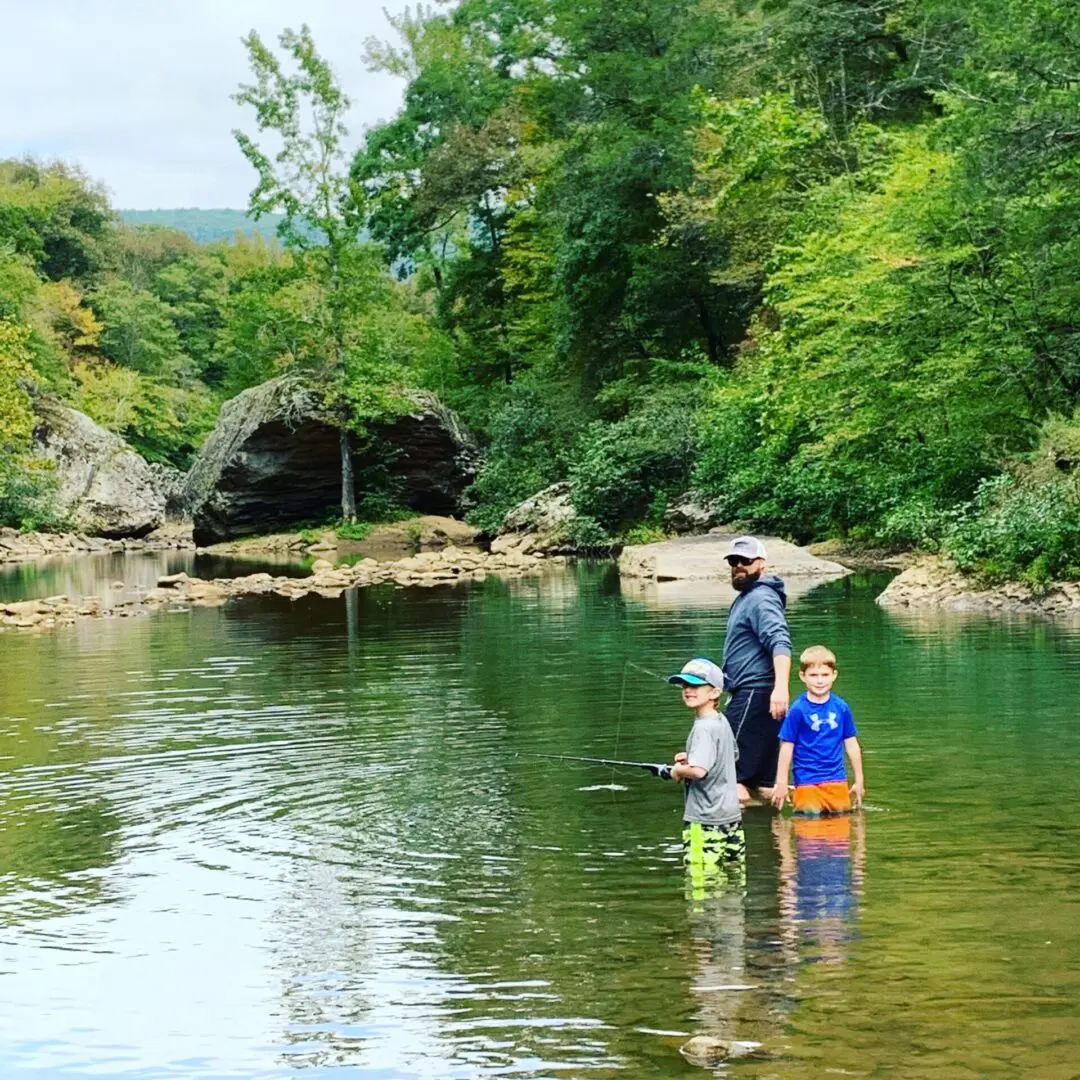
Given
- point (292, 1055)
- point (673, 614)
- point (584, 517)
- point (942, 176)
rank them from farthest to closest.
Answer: point (584, 517), point (942, 176), point (673, 614), point (292, 1055)

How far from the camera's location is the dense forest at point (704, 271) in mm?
23141

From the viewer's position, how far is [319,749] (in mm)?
11695

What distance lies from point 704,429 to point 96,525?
30.2 m

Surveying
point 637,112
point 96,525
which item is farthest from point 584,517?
point 96,525

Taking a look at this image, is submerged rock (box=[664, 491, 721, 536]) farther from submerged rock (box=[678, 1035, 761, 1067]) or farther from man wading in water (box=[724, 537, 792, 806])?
submerged rock (box=[678, 1035, 761, 1067])

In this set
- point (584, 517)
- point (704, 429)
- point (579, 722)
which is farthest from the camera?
point (584, 517)

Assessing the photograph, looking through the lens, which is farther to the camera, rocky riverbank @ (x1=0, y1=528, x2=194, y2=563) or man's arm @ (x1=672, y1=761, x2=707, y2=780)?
rocky riverbank @ (x1=0, y1=528, x2=194, y2=563)

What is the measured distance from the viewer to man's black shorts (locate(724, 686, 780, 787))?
8938 millimetres

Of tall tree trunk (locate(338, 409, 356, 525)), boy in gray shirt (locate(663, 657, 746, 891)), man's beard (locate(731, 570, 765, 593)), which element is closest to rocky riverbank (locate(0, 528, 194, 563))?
tall tree trunk (locate(338, 409, 356, 525))

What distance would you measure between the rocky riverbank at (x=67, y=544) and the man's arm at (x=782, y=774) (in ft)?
135

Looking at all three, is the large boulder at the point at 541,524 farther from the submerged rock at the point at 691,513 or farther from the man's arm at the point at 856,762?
the man's arm at the point at 856,762

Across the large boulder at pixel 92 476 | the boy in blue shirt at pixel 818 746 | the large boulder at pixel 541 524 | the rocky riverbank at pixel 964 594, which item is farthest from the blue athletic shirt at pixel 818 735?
the large boulder at pixel 92 476

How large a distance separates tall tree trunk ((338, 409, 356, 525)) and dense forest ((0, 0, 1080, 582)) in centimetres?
103

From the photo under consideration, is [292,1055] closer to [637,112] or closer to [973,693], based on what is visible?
[973,693]
